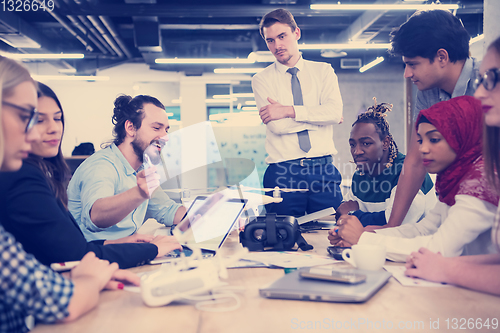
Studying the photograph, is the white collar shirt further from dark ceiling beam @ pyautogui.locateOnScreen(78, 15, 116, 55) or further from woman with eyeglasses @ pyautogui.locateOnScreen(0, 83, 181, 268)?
dark ceiling beam @ pyautogui.locateOnScreen(78, 15, 116, 55)

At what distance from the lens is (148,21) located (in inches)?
263

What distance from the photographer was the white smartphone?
2.69 feet

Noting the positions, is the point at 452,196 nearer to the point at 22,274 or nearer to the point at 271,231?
the point at 271,231

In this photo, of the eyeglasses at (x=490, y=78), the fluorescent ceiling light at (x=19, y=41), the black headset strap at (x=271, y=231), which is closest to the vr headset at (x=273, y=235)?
the black headset strap at (x=271, y=231)

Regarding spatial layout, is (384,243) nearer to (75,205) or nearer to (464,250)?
(464,250)

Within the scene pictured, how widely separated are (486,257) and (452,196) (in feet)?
0.96

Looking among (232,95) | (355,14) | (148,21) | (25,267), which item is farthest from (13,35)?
(25,267)

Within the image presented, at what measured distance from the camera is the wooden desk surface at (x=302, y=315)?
67 centimetres

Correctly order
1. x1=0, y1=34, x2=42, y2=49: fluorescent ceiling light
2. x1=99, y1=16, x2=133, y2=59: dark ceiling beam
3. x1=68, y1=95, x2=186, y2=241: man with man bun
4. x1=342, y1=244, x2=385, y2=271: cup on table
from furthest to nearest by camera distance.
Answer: x1=0, y1=34, x2=42, y2=49: fluorescent ceiling light
x1=99, y1=16, x2=133, y2=59: dark ceiling beam
x1=68, y1=95, x2=186, y2=241: man with man bun
x1=342, y1=244, x2=385, y2=271: cup on table

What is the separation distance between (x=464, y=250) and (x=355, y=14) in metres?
6.98

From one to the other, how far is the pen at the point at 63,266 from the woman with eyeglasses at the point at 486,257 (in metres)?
0.87

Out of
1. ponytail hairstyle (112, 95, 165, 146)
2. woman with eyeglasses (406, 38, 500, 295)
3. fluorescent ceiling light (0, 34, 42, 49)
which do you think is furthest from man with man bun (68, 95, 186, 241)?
fluorescent ceiling light (0, 34, 42, 49)

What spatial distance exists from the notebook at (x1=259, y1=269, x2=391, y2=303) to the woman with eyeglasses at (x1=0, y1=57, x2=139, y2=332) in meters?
0.39

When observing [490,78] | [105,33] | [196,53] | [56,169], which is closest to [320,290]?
[490,78]
